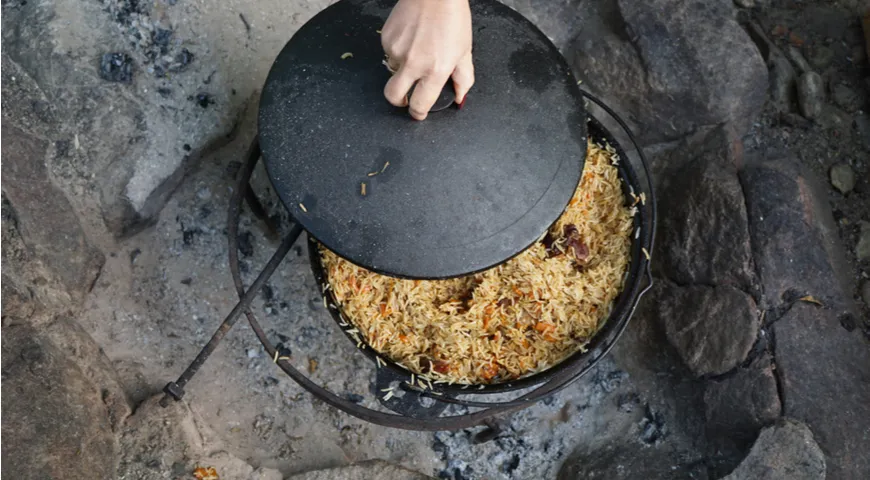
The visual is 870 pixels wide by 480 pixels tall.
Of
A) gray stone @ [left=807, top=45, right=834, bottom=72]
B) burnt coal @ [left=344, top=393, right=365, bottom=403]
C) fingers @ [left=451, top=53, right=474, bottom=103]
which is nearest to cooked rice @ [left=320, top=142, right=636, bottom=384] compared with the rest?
burnt coal @ [left=344, top=393, right=365, bottom=403]

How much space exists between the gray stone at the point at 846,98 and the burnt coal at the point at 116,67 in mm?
3650

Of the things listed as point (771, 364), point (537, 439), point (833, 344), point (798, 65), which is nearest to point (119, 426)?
point (537, 439)

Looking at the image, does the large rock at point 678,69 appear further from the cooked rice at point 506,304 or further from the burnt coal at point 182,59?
the burnt coal at point 182,59

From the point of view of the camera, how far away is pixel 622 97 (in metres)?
4.14

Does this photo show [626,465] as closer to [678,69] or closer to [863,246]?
[863,246]

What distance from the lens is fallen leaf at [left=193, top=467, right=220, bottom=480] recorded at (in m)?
3.21

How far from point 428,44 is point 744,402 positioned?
2.17 metres

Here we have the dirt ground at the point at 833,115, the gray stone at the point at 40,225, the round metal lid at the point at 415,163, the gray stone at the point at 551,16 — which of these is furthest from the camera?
the gray stone at the point at 551,16

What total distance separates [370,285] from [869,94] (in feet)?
9.66

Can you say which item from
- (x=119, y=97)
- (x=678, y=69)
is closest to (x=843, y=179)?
(x=678, y=69)

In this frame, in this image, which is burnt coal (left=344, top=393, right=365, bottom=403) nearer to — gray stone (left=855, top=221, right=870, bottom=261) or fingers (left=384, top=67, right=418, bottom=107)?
fingers (left=384, top=67, right=418, bottom=107)

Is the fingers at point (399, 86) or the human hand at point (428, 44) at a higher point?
the human hand at point (428, 44)

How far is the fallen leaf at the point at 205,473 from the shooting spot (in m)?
3.21

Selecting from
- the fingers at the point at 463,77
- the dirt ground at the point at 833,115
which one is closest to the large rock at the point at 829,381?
the dirt ground at the point at 833,115
